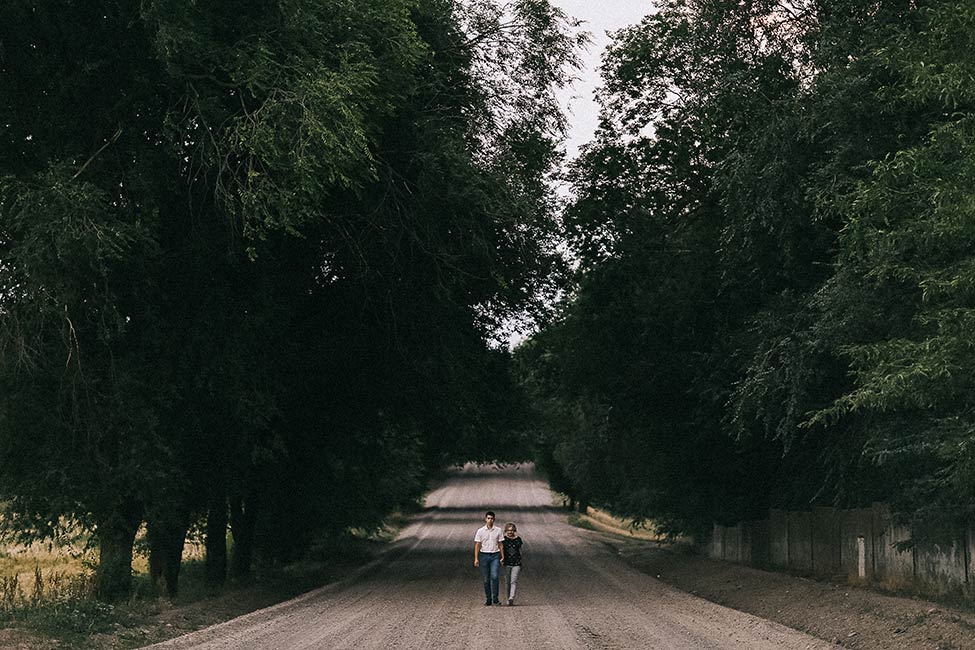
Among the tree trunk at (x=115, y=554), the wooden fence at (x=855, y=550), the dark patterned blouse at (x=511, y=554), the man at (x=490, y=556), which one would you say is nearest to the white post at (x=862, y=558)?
the wooden fence at (x=855, y=550)

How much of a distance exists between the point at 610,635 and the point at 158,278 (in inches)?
409

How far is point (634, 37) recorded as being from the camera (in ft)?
105

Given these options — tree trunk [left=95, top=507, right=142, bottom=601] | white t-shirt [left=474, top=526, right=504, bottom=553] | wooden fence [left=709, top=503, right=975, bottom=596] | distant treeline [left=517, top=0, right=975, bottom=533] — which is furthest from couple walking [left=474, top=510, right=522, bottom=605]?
wooden fence [left=709, top=503, right=975, bottom=596]

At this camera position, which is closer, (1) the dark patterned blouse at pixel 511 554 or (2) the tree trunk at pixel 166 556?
(2) the tree trunk at pixel 166 556

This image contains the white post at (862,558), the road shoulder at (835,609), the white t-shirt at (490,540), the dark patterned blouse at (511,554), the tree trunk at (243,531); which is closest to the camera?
the road shoulder at (835,609)

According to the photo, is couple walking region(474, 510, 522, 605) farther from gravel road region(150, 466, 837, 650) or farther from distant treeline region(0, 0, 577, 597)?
distant treeline region(0, 0, 577, 597)

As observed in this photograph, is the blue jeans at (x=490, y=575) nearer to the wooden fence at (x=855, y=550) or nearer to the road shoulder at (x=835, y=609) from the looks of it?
the road shoulder at (x=835, y=609)

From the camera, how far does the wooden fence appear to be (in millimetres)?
19297

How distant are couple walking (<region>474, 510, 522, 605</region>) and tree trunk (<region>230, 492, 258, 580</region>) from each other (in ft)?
26.3

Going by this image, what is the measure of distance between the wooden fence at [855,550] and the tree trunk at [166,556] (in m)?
13.0

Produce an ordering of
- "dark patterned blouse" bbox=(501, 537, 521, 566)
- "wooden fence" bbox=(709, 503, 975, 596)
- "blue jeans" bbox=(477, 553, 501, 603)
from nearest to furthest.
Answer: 1. "wooden fence" bbox=(709, 503, 975, 596)
2. "blue jeans" bbox=(477, 553, 501, 603)
3. "dark patterned blouse" bbox=(501, 537, 521, 566)

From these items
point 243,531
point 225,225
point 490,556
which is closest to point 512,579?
point 490,556

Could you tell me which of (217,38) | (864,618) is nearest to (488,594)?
(864,618)

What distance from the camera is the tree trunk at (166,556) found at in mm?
22500
